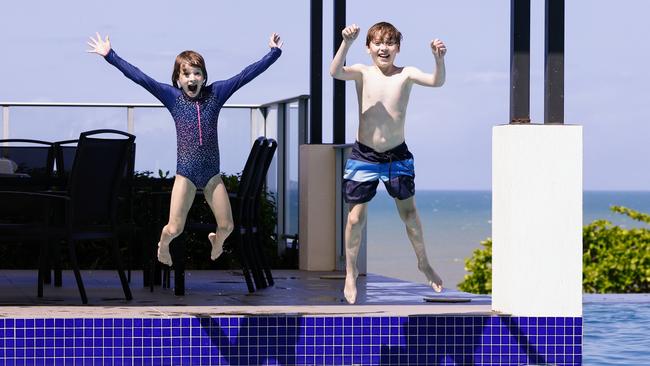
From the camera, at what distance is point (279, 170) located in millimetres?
12336

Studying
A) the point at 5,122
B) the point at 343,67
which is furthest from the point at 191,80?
the point at 5,122

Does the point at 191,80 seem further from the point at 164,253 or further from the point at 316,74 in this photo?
the point at 316,74

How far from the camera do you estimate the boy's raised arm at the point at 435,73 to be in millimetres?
6949

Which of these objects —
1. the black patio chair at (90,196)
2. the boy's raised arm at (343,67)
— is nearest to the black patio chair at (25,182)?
the black patio chair at (90,196)

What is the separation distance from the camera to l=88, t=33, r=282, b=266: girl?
23.3 feet

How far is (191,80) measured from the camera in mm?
7121

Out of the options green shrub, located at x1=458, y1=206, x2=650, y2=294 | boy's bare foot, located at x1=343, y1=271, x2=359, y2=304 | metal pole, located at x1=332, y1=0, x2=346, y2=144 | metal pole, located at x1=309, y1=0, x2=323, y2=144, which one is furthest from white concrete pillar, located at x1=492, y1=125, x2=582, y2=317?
green shrub, located at x1=458, y1=206, x2=650, y2=294

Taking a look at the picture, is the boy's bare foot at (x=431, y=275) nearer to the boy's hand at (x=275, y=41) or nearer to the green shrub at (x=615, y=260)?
the boy's hand at (x=275, y=41)

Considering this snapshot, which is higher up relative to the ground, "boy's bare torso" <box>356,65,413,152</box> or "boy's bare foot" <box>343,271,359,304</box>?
"boy's bare torso" <box>356,65,413,152</box>

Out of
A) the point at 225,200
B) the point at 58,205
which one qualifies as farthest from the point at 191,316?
the point at 58,205

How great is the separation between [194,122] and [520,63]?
174 cm

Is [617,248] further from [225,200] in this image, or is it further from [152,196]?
[225,200]

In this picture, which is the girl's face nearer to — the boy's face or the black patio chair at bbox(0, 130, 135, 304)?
the black patio chair at bbox(0, 130, 135, 304)

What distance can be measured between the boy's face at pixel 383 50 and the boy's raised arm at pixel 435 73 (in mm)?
135
